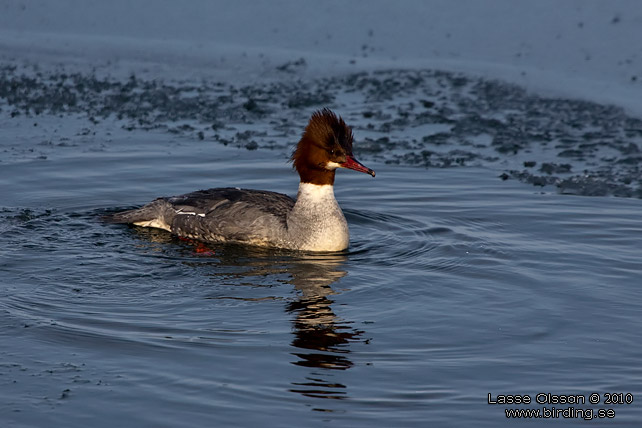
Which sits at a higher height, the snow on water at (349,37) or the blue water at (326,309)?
the snow on water at (349,37)

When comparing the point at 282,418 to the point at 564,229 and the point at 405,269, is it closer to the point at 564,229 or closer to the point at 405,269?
the point at 405,269

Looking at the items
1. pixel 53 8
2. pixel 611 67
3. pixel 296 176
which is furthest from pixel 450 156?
pixel 53 8

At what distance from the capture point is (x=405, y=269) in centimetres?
922

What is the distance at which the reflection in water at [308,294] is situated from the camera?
6.87 metres

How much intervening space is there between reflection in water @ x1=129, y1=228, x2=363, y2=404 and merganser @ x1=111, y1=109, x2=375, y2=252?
139 millimetres

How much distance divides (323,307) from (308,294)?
0.38m

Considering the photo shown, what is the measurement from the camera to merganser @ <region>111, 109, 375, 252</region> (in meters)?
9.91

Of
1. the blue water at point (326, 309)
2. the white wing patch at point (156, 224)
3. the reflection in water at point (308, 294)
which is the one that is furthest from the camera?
the white wing patch at point (156, 224)

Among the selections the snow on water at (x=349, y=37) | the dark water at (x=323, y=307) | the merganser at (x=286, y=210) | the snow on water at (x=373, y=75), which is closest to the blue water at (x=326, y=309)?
the dark water at (x=323, y=307)

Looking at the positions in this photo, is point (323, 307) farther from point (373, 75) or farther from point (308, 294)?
point (373, 75)

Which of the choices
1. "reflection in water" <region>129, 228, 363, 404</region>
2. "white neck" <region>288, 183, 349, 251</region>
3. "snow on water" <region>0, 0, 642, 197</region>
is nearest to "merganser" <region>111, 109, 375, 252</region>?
"white neck" <region>288, 183, 349, 251</region>

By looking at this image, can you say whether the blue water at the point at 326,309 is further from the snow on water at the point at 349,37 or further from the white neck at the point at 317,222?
the snow on water at the point at 349,37

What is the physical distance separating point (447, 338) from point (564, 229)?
11.4 feet

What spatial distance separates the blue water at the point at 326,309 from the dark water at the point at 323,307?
0.07ft
